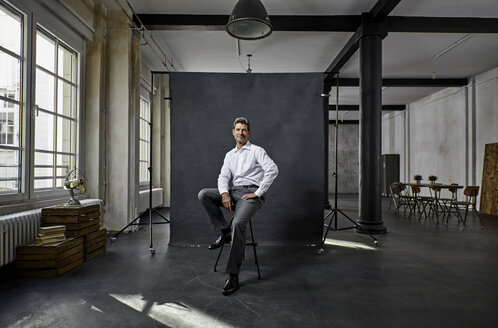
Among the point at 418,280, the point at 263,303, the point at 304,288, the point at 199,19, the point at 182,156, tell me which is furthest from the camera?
the point at 199,19

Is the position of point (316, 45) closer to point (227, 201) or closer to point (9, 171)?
point (227, 201)

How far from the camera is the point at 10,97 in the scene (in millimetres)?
3682

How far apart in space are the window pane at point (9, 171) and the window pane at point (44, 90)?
2.96 feet

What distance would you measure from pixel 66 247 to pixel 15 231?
52 centimetres

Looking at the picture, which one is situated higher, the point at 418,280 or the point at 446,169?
the point at 446,169

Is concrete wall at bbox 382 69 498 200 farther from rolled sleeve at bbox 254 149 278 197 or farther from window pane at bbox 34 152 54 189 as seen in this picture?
window pane at bbox 34 152 54 189

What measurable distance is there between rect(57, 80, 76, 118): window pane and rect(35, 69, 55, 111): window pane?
0.17 metres

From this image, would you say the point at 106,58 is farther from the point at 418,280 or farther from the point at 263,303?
the point at 418,280

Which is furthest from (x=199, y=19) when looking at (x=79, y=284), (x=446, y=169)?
(x=446, y=169)

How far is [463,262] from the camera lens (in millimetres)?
3973

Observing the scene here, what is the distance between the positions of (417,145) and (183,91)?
11.6 m

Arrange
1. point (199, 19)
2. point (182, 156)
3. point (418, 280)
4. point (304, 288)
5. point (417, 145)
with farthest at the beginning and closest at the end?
1. point (417, 145)
2. point (199, 19)
3. point (182, 156)
4. point (418, 280)
5. point (304, 288)

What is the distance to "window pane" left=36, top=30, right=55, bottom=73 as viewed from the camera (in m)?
4.26

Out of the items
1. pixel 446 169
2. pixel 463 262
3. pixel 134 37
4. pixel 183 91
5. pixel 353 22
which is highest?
pixel 353 22
